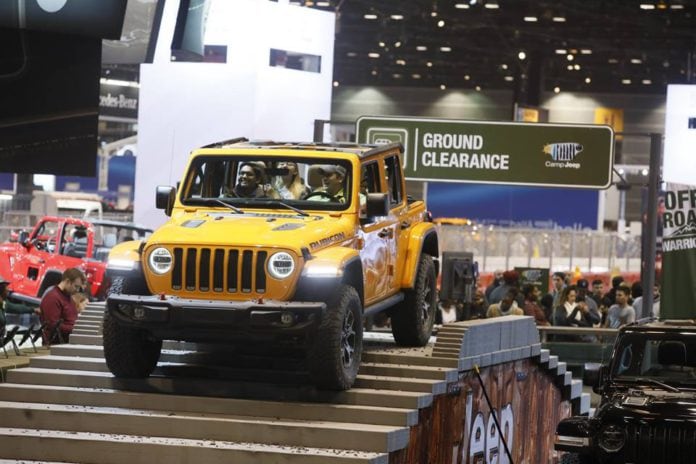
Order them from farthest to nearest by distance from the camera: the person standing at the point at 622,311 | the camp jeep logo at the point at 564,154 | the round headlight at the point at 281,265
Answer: the camp jeep logo at the point at 564,154, the person standing at the point at 622,311, the round headlight at the point at 281,265

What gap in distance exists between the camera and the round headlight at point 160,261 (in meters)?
10.3

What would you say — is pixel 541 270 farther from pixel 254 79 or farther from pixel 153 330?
pixel 153 330

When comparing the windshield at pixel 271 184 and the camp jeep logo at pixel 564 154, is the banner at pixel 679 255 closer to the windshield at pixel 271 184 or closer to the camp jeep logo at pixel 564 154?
the camp jeep logo at pixel 564 154

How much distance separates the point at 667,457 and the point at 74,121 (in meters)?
6.72

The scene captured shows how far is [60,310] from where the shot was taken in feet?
48.2

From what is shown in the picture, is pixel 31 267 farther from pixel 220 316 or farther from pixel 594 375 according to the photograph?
pixel 594 375

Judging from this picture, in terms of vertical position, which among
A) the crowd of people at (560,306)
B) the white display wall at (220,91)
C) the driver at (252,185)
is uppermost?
the white display wall at (220,91)

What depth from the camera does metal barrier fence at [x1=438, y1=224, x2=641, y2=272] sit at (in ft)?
Answer: 105

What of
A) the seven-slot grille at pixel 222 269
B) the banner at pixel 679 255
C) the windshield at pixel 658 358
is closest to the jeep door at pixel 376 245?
the seven-slot grille at pixel 222 269

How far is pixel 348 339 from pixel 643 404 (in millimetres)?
2332

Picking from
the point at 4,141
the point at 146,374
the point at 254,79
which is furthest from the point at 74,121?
the point at 254,79

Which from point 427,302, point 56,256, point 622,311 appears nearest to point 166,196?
point 427,302

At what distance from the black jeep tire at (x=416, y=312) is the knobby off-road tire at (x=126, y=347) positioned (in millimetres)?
2630

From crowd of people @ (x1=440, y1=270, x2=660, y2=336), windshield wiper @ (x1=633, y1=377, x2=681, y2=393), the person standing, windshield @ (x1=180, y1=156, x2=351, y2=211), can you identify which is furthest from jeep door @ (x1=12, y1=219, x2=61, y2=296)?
windshield wiper @ (x1=633, y1=377, x2=681, y2=393)
